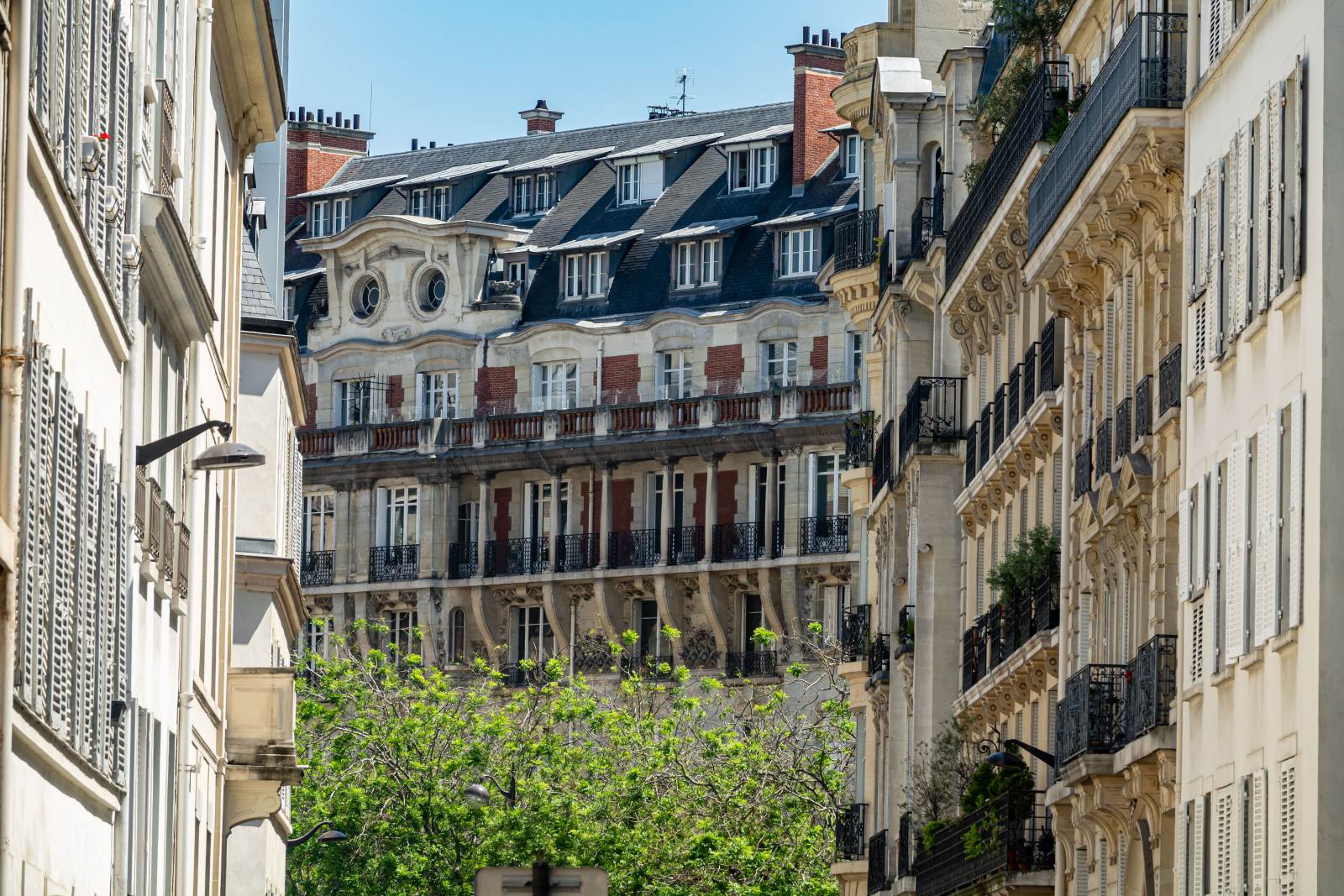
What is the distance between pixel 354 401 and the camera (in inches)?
3757

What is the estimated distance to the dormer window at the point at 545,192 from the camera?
9756 cm

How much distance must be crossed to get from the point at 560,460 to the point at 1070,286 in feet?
175

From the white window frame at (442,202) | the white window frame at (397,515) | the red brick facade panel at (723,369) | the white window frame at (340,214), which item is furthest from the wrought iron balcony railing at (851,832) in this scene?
the white window frame at (340,214)

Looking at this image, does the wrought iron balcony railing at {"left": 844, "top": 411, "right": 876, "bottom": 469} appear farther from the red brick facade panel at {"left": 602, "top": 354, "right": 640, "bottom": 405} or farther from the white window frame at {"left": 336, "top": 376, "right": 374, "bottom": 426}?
the white window frame at {"left": 336, "top": 376, "right": 374, "bottom": 426}

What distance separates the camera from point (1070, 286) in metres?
38.6

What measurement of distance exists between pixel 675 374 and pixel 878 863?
3646 cm

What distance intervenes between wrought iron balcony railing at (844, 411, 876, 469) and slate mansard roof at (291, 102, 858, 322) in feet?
88.9

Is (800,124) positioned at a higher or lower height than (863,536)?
higher

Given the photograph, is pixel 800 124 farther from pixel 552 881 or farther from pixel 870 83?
pixel 552 881

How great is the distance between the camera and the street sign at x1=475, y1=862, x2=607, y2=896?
56.3 feet

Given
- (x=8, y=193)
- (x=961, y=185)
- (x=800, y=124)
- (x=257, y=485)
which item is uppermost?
(x=800, y=124)

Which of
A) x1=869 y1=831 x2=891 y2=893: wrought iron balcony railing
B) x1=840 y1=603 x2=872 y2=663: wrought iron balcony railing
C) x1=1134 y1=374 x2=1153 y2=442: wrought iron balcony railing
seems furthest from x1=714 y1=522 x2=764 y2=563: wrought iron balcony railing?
x1=1134 y1=374 x2=1153 y2=442: wrought iron balcony railing

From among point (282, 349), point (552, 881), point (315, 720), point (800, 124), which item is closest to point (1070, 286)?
point (282, 349)

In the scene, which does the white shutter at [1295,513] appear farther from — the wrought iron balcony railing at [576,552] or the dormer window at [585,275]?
the dormer window at [585,275]
